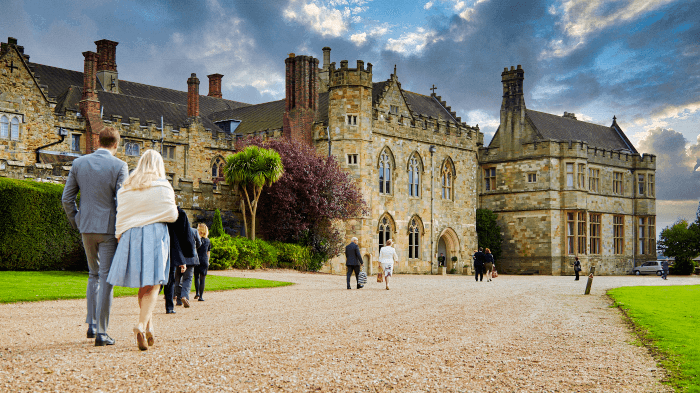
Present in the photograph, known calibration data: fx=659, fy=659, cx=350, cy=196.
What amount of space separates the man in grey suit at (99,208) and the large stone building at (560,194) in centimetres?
3797

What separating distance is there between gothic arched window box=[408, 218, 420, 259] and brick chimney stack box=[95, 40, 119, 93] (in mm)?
21956

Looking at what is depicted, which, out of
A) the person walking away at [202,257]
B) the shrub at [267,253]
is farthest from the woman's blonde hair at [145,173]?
the shrub at [267,253]

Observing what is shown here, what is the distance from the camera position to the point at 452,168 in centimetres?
3994

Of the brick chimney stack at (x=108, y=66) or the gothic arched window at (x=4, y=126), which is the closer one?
the gothic arched window at (x=4, y=126)

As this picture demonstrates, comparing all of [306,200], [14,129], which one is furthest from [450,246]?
[14,129]

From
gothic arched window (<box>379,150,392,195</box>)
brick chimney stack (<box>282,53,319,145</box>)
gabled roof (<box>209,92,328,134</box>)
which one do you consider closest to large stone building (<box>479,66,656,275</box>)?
gothic arched window (<box>379,150,392,195</box>)

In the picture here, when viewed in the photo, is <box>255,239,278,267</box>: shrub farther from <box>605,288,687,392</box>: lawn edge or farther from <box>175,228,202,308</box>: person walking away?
<box>605,288,687,392</box>: lawn edge

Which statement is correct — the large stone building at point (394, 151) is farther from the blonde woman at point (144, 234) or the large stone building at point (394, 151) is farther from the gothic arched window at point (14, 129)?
the blonde woman at point (144, 234)

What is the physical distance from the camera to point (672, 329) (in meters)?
10.6

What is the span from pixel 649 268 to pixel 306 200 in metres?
27.7

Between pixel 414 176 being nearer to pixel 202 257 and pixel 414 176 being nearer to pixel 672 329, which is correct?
pixel 202 257

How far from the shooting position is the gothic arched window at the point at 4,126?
1242 inches

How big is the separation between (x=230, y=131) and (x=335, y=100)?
11.6 meters

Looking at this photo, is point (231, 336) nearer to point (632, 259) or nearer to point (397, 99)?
point (397, 99)
